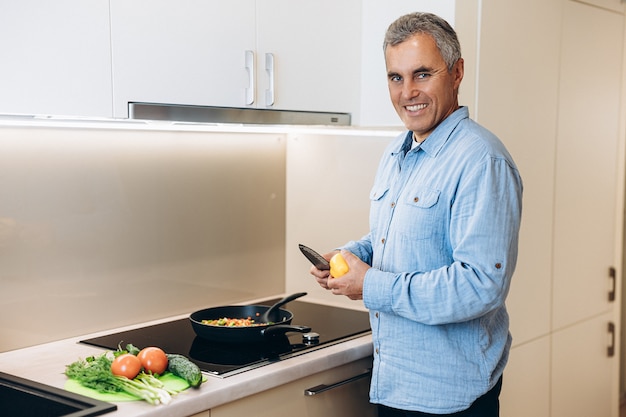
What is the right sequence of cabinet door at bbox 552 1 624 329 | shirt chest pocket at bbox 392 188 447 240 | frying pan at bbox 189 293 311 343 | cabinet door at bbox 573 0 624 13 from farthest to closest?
cabinet door at bbox 573 0 624 13
cabinet door at bbox 552 1 624 329
frying pan at bbox 189 293 311 343
shirt chest pocket at bbox 392 188 447 240

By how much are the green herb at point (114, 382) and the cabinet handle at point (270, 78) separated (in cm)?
85

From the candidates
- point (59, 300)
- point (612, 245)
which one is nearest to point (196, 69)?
point (59, 300)

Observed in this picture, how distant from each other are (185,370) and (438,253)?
0.63 m

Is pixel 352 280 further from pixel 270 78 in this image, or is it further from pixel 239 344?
pixel 270 78

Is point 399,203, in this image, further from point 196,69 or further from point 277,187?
point 277,187

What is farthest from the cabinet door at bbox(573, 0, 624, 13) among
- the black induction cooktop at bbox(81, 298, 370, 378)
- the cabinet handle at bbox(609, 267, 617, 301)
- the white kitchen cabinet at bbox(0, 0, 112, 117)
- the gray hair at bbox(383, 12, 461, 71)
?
the white kitchen cabinet at bbox(0, 0, 112, 117)

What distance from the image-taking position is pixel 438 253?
70.7 inches

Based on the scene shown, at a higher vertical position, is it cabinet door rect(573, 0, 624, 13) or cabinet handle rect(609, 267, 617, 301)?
cabinet door rect(573, 0, 624, 13)

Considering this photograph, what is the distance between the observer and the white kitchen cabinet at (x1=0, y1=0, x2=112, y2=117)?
1.65 metres

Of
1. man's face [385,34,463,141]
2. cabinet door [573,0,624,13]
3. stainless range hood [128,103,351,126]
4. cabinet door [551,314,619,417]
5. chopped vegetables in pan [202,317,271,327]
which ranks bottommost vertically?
cabinet door [551,314,619,417]

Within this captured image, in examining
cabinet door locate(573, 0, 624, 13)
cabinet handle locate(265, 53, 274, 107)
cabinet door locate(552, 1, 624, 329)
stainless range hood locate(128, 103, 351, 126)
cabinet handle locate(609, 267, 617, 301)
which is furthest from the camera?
cabinet handle locate(609, 267, 617, 301)

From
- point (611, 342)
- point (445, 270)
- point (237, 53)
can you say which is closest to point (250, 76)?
point (237, 53)

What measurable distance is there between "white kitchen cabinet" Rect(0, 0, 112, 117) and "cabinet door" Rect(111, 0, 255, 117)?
0.04 metres

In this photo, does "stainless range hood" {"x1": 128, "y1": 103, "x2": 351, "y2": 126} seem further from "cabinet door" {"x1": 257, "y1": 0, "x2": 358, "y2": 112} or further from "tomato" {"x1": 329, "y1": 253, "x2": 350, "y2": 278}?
"tomato" {"x1": 329, "y1": 253, "x2": 350, "y2": 278}
